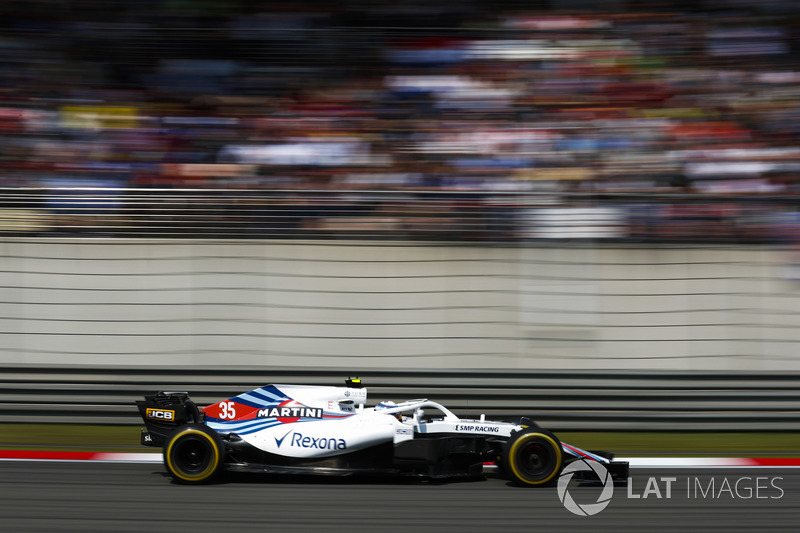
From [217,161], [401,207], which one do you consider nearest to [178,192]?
[217,161]

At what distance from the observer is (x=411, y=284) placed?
27.1 ft

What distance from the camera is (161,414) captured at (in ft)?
20.0

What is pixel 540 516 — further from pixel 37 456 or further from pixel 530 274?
pixel 37 456

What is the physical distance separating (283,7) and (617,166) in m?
4.49

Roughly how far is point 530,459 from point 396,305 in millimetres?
2660

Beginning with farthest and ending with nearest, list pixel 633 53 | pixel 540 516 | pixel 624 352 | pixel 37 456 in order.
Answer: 1. pixel 633 53
2. pixel 624 352
3. pixel 37 456
4. pixel 540 516

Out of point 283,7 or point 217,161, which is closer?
point 217,161

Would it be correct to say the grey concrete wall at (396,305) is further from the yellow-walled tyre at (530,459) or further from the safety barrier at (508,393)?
the yellow-walled tyre at (530,459)

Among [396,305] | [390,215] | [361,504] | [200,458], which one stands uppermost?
[390,215]

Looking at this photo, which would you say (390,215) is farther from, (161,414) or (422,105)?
(161,414)

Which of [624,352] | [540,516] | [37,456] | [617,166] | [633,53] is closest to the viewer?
[540,516]

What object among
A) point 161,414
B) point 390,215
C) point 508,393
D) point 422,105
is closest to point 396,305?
point 390,215

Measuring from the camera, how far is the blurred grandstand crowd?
862 cm

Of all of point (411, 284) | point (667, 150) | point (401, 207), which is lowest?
point (411, 284)
